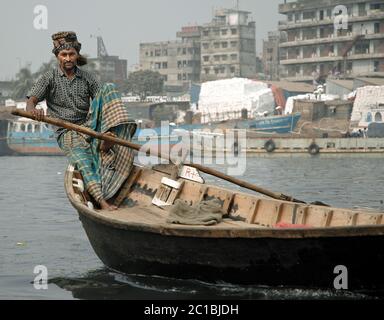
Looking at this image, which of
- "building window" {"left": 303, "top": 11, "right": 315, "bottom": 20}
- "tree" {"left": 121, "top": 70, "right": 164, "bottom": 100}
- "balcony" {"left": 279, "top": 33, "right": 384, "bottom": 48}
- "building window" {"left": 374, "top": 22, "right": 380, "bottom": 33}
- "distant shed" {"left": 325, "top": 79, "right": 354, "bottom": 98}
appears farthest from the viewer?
"tree" {"left": 121, "top": 70, "right": 164, "bottom": 100}

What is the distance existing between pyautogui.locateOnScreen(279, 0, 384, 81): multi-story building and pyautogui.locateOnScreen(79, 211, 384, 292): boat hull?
54563mm

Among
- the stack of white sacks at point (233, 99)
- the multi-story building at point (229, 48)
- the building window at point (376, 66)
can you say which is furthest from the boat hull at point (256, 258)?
the multi-story building at point (229, 48)

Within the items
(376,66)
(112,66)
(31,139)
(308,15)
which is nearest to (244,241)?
(31,139)

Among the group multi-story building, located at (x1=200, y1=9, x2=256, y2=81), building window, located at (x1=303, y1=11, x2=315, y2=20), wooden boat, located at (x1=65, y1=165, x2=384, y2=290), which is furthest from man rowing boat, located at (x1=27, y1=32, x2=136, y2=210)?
multi-story building, located at (x1=200, y1=9, x2=256, y2=81)

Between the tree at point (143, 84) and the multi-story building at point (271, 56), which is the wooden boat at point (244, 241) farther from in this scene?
the multi-story building at point (271, 56)

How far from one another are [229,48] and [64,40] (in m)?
72.9

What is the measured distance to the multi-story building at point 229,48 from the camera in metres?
79.9

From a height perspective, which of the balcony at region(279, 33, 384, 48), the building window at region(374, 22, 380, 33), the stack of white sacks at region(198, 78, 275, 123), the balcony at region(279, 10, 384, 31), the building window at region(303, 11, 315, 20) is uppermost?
the building window at region(303, 11, 315, 20)

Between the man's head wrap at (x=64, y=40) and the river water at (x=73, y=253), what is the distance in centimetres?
243

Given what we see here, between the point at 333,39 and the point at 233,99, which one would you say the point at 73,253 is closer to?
the point at 233,99

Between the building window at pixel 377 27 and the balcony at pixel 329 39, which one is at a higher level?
the building window at pixel 377 27

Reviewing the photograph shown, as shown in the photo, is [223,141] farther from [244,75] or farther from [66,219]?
[244,75]

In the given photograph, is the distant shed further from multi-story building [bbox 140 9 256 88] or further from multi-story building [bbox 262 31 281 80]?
multi-story building [bbox 262 31 281 80]

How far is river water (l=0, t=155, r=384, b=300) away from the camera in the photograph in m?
7.13
